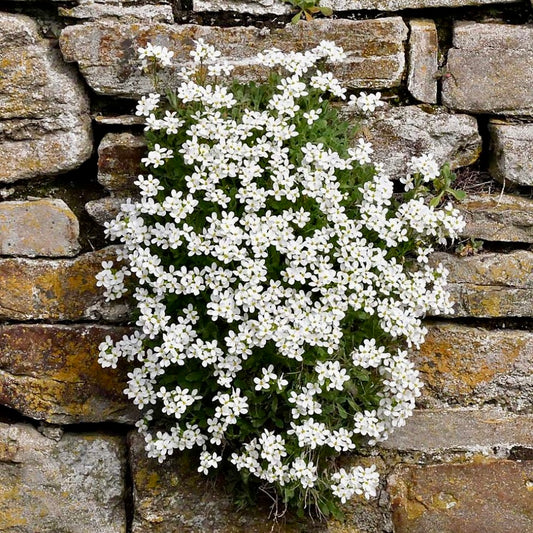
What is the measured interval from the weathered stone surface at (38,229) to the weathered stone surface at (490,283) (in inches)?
65.8

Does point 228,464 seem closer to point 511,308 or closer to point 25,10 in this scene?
Answer: point 511,308

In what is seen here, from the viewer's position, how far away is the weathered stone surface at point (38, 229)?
12.0ft

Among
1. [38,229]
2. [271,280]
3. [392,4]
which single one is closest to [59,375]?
[38,229]

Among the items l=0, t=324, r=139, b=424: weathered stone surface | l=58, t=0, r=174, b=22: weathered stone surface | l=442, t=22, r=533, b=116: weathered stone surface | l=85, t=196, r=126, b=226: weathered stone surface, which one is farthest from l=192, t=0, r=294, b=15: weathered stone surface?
l=0, t=324, r=139, b=424: weathered stone surface

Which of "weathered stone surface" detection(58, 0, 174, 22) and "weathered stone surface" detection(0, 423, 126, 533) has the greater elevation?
"weathered stone surface" detection(58, 0, 174, 22)

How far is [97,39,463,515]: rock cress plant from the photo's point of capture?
3.28 meters

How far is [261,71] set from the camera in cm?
370

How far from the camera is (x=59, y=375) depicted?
3.68 metres

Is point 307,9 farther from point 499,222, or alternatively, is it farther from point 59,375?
point 59,375

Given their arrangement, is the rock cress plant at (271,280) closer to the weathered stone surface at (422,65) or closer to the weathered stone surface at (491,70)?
the weathered stone surface at (422,65)

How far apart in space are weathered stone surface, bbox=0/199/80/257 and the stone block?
1706mm

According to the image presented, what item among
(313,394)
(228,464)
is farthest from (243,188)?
(228,464)

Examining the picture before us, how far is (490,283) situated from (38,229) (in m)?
2.06

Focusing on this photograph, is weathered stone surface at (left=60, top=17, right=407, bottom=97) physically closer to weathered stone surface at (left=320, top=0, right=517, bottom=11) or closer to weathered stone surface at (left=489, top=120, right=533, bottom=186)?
weathered stone surface at (left=320, top=0, right=517, bottom=11)
